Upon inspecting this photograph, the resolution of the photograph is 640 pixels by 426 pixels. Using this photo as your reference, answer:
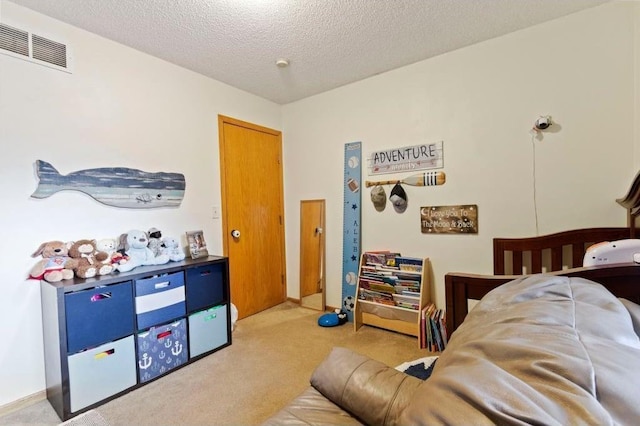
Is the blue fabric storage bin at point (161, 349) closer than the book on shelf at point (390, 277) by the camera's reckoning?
Yes

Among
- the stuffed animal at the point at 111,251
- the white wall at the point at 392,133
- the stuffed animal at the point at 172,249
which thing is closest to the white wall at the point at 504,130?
the white wall at the point at 392,133

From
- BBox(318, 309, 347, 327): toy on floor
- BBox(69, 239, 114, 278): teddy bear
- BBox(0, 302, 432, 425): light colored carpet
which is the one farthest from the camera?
BBox(318, 309, 347, 327): toy on floor

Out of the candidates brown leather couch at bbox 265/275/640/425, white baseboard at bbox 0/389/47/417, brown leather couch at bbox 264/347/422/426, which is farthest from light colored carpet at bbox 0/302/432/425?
brown leather couch at bbox 265/275/640/425

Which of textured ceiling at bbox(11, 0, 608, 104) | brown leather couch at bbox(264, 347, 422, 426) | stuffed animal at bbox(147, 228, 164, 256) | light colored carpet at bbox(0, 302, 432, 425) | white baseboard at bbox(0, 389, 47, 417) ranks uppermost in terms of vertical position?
textured ceiling at bbox(11, 0, 608, 104)

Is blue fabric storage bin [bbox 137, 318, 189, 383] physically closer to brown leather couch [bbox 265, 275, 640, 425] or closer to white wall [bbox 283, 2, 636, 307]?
white wall [bbox 283, 2, 636, 307]

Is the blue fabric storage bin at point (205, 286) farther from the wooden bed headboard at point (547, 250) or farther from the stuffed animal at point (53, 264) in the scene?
the wooden bed headboard at point (547, 250)

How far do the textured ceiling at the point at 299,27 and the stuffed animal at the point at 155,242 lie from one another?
1.50 metres

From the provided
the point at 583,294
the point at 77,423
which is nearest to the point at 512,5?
the point at 583,294

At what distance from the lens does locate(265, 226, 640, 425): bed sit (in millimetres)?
441

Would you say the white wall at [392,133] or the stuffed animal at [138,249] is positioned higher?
the white wall at [392,133]

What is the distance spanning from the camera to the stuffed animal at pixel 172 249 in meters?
2.41

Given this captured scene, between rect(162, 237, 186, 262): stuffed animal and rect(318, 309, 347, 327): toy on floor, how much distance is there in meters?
1.48

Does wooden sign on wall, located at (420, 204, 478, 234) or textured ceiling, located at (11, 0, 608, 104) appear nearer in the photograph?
textured ceiling, located at (11, 0, 608, 104)

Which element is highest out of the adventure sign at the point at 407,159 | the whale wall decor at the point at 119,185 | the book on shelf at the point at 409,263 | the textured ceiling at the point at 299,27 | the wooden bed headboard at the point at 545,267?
the textured ceiling at the point at 299,27
